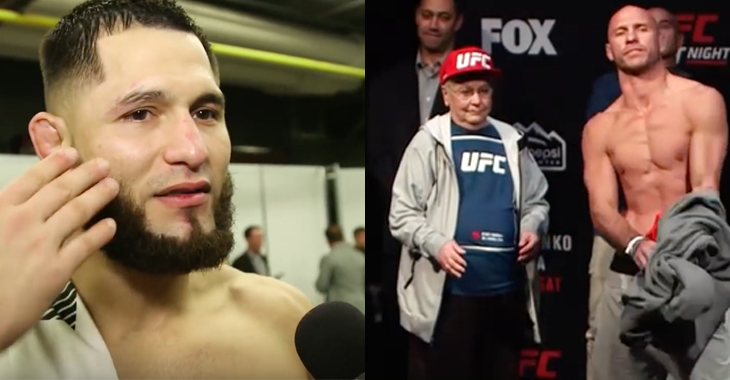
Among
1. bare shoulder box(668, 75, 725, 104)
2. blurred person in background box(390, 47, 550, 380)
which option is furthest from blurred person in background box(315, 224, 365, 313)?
bare shoulder box(668, 75, 725, 104)

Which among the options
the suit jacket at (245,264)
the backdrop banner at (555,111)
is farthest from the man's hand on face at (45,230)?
the backdrop banner at (555,111)

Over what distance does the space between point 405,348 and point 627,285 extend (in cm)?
59

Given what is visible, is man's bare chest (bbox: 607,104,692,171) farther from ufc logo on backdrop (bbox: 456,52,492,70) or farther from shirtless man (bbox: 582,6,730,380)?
ufc logo on backdrop (bbox: 456,52,492,70)

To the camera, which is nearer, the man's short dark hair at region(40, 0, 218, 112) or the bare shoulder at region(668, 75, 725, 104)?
the man's short dark hair at region(40, 0, 218, 112)

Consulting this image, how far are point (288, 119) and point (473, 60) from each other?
50 cm

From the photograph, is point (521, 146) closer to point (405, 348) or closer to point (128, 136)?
point (405, 348)

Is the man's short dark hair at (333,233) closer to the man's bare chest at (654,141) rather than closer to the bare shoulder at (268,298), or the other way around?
the bare shoulder at (268,298)

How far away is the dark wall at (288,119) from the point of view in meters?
1.52

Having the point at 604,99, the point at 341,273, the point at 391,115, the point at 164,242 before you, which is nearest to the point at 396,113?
the point at 391,115

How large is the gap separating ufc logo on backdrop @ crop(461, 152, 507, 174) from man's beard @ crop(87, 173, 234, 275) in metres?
0.60

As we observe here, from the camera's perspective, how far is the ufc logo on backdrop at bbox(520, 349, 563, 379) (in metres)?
1.73

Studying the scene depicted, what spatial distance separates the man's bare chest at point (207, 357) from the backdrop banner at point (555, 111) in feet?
2.11

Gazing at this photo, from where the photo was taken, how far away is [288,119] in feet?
5.46

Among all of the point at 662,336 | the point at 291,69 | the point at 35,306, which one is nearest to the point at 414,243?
the point at 291,69
